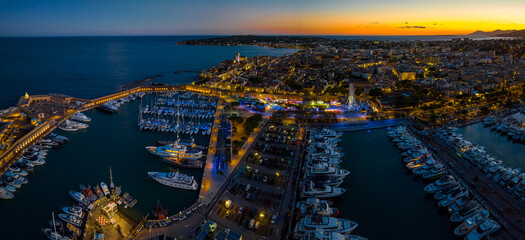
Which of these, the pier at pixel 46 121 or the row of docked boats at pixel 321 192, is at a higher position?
the pier at pixel 46 121

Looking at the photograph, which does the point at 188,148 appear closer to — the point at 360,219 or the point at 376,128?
the point at 360,219

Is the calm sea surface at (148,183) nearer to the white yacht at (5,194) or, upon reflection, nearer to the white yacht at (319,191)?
the white yacht at (5,194)

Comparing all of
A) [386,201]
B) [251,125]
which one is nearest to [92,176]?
[251,125]

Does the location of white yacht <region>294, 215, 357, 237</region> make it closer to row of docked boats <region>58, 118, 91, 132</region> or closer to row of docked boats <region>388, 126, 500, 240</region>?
row of docked boats <region>388, 126, 500, 240</region>

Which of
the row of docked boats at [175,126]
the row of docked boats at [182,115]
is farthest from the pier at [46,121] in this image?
the row of docked boats at [175,126]

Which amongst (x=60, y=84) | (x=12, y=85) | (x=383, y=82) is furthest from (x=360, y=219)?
(x=12, y=85)
